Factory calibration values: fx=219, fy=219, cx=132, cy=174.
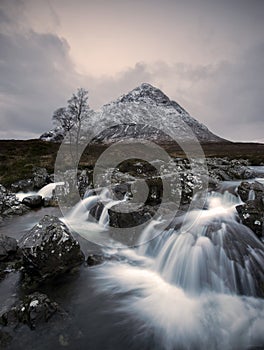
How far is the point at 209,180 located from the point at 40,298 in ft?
39.2

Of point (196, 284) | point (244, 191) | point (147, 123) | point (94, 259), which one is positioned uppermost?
point (147, 123)

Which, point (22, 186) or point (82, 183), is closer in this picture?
point (82, 183)

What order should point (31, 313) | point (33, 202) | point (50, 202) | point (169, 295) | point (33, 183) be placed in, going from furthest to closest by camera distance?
point (33, 183)
point (50, 202)
point (33, 202)
point (169, 295)
point (31, 313)

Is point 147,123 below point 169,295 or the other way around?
the other way around

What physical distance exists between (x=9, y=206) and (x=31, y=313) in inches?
432

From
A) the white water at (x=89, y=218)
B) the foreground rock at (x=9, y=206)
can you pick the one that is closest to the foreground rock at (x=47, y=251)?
the white water at (x=89, y=218)

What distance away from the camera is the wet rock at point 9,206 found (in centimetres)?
1357

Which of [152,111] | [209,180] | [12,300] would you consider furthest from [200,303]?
[152,111]

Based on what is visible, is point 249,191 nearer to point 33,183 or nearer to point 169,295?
point 169,295

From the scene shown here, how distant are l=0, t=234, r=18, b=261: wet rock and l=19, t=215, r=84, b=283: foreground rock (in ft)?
4.45

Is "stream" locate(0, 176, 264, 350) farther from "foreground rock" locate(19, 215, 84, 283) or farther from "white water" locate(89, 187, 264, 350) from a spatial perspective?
"foreground rock" locate(19, 215, 84, 283)

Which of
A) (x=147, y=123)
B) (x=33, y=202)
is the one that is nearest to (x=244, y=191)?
(x=33, y=202)

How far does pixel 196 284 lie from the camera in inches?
265

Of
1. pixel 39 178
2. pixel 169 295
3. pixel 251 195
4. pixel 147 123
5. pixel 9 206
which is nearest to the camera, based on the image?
pixel 169 295
